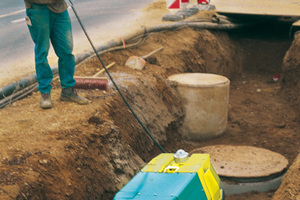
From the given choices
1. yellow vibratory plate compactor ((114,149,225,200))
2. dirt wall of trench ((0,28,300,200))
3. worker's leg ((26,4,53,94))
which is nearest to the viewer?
yellow vibratory plate compactor ((114,149,225,200))

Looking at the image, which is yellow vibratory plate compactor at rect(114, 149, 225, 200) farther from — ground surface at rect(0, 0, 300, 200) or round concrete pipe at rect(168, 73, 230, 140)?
round concrete pipe at rect(168, 73, 230, 140)

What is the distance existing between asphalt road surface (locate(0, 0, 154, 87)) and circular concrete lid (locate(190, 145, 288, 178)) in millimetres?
3108

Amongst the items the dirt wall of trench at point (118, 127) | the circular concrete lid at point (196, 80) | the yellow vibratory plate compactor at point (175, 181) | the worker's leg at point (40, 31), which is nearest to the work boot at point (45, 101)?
the dirt wall of trench at point (118, 127)

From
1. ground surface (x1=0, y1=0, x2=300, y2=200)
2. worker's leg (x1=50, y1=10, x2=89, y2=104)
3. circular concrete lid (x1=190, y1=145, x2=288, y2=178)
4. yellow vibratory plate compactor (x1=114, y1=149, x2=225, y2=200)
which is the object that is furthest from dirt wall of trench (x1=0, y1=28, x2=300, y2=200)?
yellow vibratory plate compactor (x1=114, y1=149, x2=225, y2=200)

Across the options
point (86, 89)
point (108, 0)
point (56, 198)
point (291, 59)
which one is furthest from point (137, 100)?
point (108, 0)

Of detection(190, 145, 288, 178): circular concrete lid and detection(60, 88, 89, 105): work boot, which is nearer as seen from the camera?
detection(60, 88, 89, 105): work boot

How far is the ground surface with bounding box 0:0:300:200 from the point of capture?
14.1ft

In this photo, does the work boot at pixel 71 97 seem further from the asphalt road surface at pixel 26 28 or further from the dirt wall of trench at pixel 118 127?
the asphalt road surface at pixel 26 28

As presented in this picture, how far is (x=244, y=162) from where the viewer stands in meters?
5.98

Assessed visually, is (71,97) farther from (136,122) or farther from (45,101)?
(136,122)

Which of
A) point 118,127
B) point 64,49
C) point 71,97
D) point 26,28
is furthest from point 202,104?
point 26,28

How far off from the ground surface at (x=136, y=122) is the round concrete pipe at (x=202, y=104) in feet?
0.50

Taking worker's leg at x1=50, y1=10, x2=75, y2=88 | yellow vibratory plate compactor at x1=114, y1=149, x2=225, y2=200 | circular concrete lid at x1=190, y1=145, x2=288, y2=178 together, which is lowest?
circular concrete lid at x1=190, y1=145, x2=288, y2=178

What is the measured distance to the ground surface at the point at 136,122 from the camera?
4.30m
